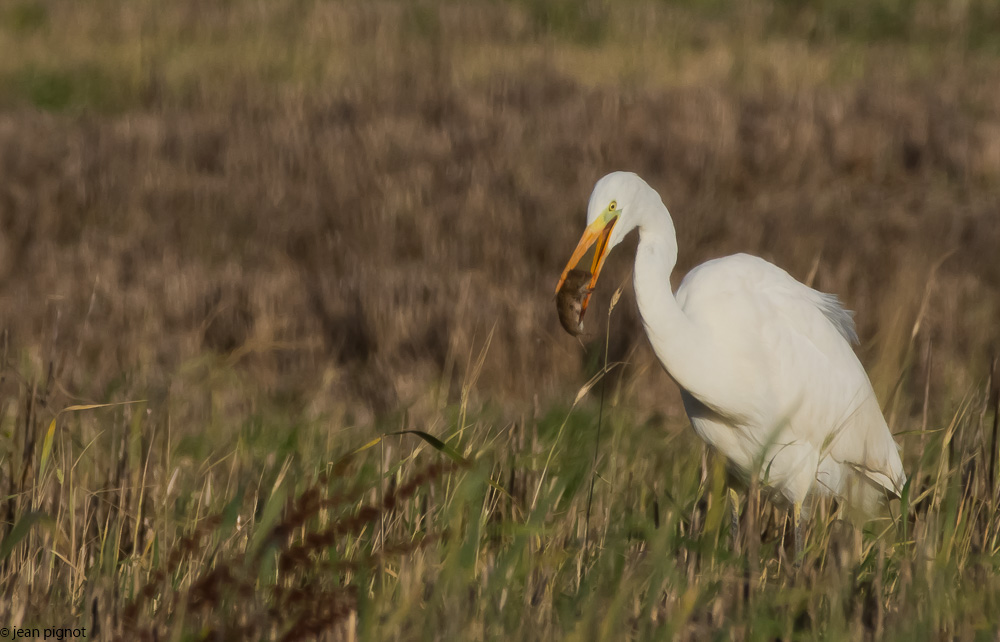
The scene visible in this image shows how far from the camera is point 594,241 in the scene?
9.78 ft

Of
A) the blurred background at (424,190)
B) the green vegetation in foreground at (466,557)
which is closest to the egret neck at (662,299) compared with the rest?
the green vegetation in foreground at (466,557)

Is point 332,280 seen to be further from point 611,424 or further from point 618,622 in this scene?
point 618,622

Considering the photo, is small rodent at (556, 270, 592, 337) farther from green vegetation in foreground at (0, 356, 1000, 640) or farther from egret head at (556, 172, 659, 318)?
green vegetation in foreground at (0, 356, 1000, 640)


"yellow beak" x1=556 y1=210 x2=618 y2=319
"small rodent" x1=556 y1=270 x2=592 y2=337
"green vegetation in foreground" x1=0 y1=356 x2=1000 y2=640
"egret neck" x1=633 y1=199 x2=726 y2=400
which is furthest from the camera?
"egret neck" x1=633 y1=199 x2=726 y2=400

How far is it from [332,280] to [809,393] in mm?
4089

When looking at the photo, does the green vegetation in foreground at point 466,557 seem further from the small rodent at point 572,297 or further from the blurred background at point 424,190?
the blurred background at point 424,190

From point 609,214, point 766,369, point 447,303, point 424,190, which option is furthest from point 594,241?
point 424,190

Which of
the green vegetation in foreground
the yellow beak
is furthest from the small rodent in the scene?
the green vegetation in foreground

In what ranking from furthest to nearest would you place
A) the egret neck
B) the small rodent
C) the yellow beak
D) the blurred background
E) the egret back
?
the blurred background, the egret back, the egret neck, the small rodent, the yellow beak

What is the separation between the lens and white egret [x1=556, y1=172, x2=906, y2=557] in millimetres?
3193

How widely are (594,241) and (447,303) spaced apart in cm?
379

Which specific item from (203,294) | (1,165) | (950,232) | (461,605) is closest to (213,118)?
(1,165)

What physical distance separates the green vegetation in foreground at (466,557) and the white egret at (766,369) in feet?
0.60

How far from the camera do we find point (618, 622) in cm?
208
